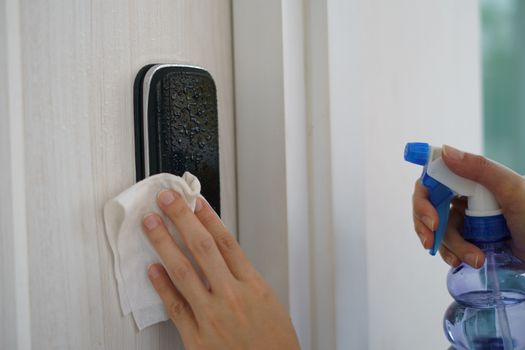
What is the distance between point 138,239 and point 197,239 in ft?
0.17

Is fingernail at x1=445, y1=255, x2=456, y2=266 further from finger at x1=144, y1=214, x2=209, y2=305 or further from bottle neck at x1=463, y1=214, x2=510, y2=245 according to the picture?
finger at x1=144, y1=214, x2=209, y2=305

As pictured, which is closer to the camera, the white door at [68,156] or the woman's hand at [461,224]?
the white door at [68,156]

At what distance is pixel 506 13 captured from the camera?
1.62 meters

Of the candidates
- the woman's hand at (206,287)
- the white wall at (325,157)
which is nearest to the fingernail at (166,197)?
the woman's hand at (206,287)

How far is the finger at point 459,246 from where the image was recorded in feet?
1.56

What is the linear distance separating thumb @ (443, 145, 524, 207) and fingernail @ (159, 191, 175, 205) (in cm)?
26

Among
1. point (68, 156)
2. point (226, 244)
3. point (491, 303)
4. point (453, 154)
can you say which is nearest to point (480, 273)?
point (491, 303)

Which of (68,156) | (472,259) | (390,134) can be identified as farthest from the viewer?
(390,134)

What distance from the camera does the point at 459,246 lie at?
499 millimetres

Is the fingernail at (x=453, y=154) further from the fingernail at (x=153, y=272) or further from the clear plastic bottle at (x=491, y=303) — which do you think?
the fingernail at (x=153, y=272)

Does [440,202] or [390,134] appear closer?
[440,202]

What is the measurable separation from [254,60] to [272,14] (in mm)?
52

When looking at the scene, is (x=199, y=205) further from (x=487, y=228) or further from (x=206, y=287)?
(x=487, y=228)

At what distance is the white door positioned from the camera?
33 centimetres
